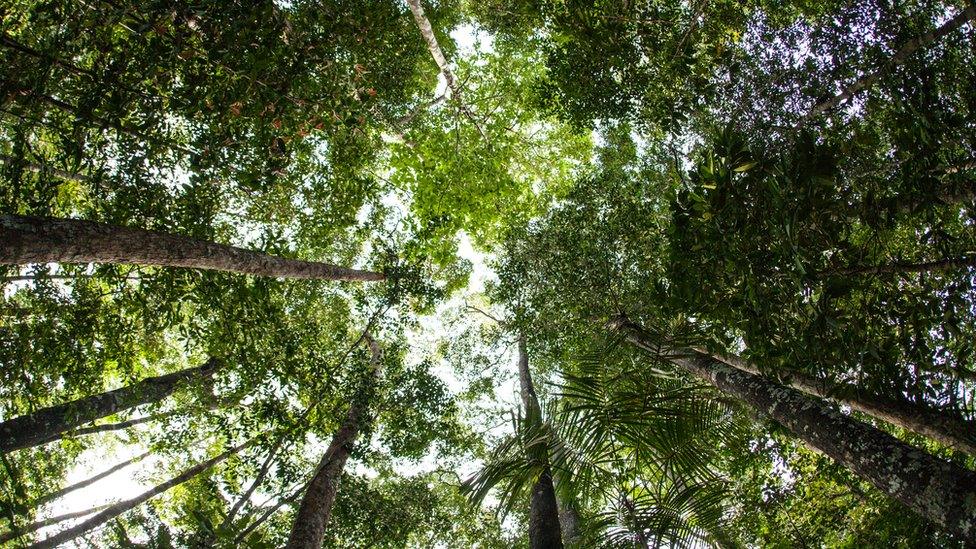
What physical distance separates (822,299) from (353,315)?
44.7 feet

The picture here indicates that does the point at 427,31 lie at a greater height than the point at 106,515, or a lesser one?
greater

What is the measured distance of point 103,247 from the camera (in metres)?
4.05

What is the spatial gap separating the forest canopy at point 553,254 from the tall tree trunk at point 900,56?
46 mm

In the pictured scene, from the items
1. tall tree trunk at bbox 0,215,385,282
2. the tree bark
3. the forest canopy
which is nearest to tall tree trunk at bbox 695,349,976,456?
the forest canopy

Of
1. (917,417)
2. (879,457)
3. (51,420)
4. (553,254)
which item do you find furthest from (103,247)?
(553,254)

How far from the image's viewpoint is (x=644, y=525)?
11.0 feet

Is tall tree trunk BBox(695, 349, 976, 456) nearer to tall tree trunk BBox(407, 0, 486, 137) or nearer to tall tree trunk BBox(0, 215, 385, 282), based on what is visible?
tall tree trunk BBox(0, 215, 385, 282)

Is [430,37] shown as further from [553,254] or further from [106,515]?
[106,515]

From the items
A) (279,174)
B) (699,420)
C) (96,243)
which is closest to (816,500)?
(699,420)

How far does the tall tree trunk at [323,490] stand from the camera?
7.36 meters

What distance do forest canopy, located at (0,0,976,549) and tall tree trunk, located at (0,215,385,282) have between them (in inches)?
1.0

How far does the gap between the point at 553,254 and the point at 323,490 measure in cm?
623

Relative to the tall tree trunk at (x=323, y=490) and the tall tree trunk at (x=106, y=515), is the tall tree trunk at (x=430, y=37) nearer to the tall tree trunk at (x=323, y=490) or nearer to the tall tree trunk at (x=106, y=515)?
the tall tree trunk at (x=323, y=490)

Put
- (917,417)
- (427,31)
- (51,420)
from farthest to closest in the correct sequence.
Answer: (51,420), (427,31), (917,417)
